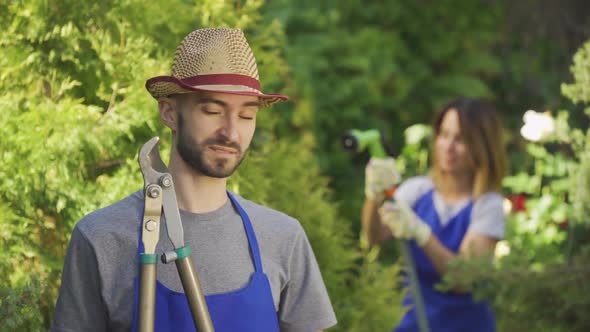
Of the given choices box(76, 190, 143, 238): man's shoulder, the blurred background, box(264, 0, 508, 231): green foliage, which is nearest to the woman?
the blurred background

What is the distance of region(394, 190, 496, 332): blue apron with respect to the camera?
15.5ft

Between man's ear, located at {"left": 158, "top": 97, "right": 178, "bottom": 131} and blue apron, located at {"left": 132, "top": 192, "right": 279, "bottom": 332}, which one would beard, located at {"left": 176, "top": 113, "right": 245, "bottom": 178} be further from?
blue apron, located at {"left": 132, "top": 192, "right": 279, "bottom": 332}

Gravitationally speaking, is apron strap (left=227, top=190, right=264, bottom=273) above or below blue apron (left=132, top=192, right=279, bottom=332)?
above

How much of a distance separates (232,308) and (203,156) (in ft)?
1.15

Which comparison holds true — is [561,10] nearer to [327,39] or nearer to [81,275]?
[327,39]

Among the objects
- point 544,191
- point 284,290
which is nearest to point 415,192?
point 544,191

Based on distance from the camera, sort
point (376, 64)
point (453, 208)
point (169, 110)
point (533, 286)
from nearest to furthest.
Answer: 1. point (169, 110)
2. point (533, 286)
3. point (453, 208)
4. point (376, 64)

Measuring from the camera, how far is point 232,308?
2186mm

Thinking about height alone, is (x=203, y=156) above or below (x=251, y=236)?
above

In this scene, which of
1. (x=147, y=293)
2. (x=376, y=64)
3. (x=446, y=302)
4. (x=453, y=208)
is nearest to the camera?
(x=147, y=293)

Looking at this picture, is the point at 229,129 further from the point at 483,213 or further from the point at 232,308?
the point at 483,213

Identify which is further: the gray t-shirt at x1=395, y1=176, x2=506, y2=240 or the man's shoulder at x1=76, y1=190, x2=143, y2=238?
the gray t-shirt at x1=395, y1=176, x2=506, y2=240

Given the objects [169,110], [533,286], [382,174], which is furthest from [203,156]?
[382,174]

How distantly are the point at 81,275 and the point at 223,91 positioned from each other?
513 mm
